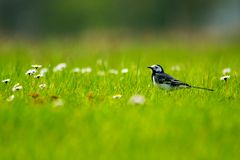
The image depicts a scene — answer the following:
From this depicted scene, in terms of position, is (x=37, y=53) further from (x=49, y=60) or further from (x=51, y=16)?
(x=51, y=16)

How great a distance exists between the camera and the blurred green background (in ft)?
139

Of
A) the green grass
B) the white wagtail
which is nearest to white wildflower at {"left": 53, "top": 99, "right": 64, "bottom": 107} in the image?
the green grass

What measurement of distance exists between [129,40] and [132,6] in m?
21.7

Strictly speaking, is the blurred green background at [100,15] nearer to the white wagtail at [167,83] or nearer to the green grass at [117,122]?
the white wagtail at [167,83]

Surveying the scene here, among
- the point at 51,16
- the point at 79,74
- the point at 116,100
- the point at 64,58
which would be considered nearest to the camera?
the point at 116,100

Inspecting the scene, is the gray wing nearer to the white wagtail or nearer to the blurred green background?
the white wagtail

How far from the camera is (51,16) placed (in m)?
45.6

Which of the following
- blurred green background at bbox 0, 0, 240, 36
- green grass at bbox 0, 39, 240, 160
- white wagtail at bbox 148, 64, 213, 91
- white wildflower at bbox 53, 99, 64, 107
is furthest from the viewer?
blurred green background at bbox 0, 0, 240, 36

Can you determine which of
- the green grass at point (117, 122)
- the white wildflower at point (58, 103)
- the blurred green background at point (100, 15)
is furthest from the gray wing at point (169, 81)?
the blurred green background at point (100, 15)

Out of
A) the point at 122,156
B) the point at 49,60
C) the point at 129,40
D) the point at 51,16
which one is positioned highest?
the point at 51,16

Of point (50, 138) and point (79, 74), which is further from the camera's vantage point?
point (79, 74)

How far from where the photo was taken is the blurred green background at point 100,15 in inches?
1667

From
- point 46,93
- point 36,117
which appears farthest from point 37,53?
point 36,117

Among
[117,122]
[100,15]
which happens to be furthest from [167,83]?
[100,15]
